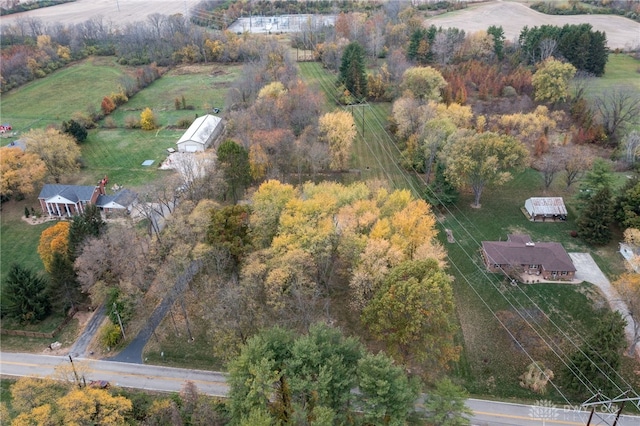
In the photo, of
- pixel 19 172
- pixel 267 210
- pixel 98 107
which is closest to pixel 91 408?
pixel 267 210

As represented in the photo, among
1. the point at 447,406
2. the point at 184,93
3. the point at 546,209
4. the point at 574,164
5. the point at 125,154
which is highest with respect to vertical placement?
the point at 447,406

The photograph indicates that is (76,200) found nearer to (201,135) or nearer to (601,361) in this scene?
(201,135)

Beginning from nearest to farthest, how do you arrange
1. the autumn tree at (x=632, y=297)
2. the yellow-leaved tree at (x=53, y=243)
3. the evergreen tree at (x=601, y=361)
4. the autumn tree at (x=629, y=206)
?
the evergreen tree at (x=601, y=361), the autumn tree at (x=632, y=297), the yellow-leaved tree at (x=53, y=243), the autumn tree at (x=629, y=206)

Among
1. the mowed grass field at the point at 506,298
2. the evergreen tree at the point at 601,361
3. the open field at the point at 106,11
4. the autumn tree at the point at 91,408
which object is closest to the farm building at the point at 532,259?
the mowed grass field at the point at 506,298

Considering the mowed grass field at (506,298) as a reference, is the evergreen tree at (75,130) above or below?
above

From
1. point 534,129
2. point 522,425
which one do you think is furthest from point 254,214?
point 534,129

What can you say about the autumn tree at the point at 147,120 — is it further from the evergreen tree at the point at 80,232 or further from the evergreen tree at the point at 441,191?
the evergreen tree at the point at 441,191
